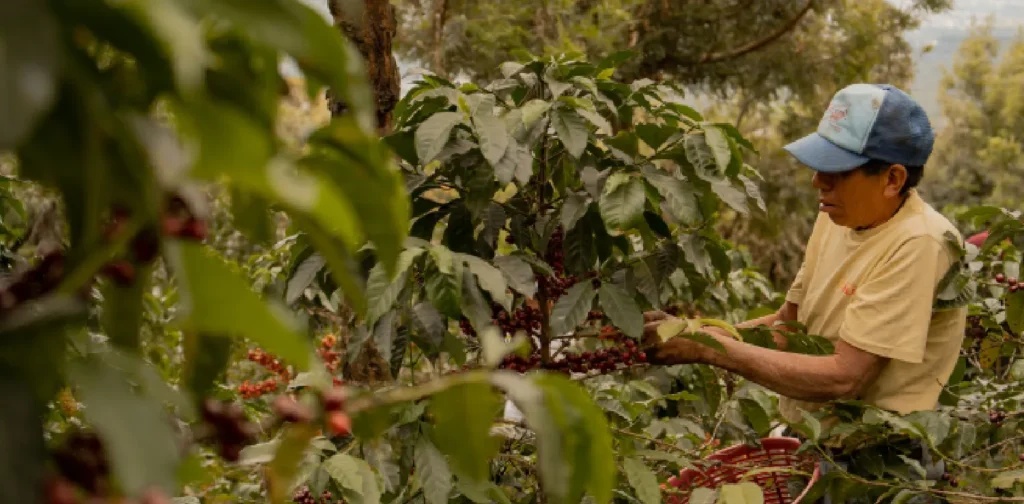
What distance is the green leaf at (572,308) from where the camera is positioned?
56.9 inches

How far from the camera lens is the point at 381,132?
169cm

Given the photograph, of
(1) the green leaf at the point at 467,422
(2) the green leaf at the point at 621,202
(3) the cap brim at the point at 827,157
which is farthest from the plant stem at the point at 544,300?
(1) the green leaf at the point at 467,422

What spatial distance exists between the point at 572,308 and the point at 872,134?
0.75m

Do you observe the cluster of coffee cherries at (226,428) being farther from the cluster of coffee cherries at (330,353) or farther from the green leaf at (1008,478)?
the cluster of coffee cherries at (330,353)

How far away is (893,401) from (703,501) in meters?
0.71

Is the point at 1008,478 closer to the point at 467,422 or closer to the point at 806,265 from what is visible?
the point at 806,265

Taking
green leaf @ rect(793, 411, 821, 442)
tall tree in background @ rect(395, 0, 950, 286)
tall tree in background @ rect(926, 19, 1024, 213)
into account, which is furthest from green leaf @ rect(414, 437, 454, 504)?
tall tree in background @ rect(926, 19, 1024, 213)

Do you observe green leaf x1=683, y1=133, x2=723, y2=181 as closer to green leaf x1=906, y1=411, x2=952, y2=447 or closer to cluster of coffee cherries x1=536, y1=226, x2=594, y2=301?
cluster of coffee cherries x1=536, y1=226, x2=594, y2=301

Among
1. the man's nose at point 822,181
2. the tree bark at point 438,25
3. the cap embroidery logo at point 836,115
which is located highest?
the tree bark at point 438,25

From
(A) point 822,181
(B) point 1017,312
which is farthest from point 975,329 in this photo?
(A) point 822,181

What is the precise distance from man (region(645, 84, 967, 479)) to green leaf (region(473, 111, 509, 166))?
476 millimetres

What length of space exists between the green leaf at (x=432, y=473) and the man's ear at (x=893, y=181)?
1069 mm

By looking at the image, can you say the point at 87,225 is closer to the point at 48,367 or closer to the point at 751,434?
the point at 48,367

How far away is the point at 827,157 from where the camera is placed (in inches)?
70.6
